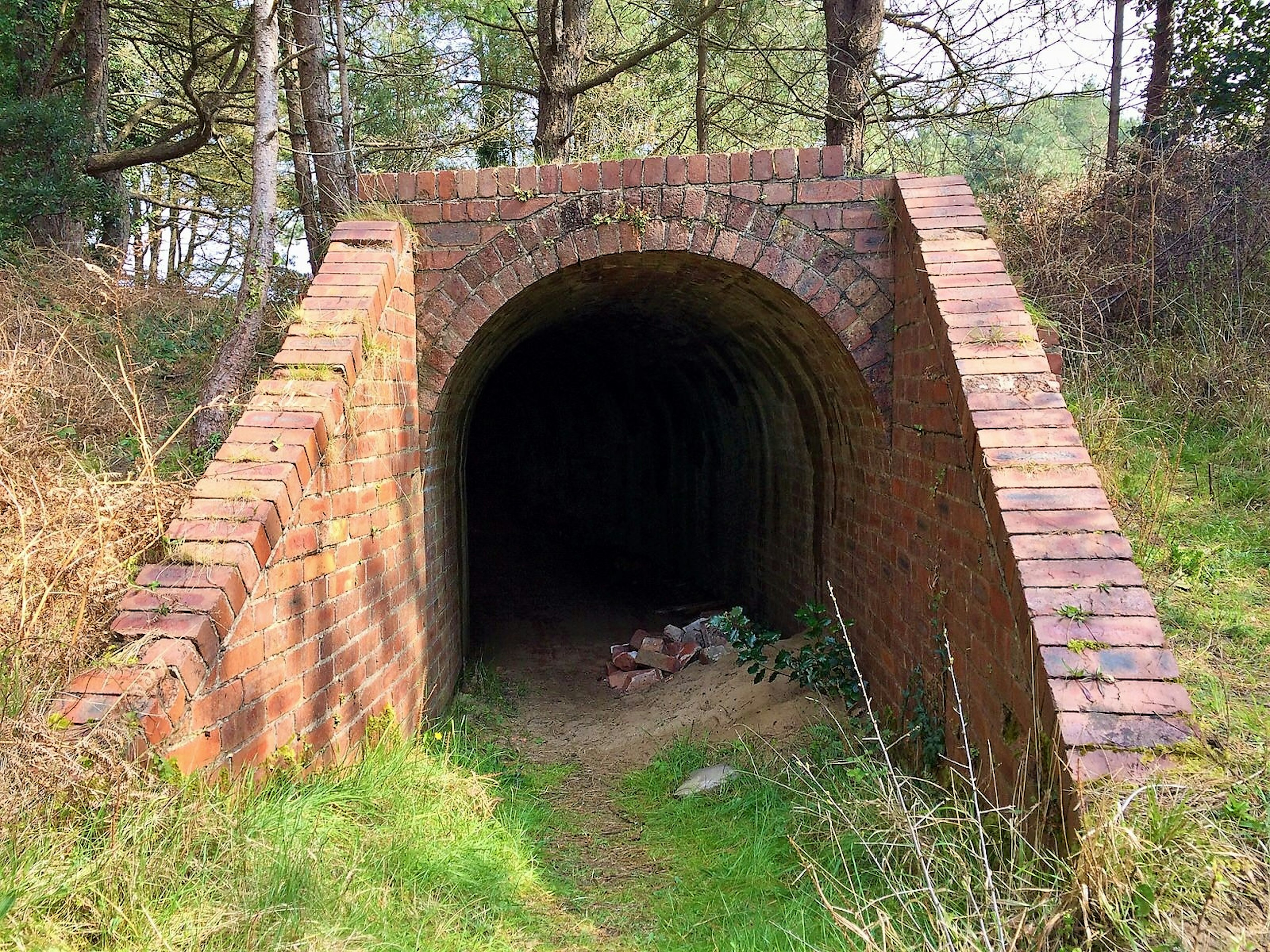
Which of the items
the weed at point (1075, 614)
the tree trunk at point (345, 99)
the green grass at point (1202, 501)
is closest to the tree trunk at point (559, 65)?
Answer: the tree trunk at point (345, 99)

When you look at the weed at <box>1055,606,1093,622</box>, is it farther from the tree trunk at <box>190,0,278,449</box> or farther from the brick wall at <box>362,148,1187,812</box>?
the tree trunk at <box>190,0,278,449</box>

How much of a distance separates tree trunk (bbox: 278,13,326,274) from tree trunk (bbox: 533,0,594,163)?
8.29 ft

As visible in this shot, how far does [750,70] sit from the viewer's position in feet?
34.6

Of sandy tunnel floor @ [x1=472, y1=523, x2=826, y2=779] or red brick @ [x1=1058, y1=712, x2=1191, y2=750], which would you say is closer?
red brick @ [x1=1058, y1=712, x2=1191, y2=750]

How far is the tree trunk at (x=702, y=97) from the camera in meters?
10.9

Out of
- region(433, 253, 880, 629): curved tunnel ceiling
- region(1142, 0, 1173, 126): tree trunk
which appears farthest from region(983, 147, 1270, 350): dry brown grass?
region(433, 253, 880, 629): curved tunnel ceiling

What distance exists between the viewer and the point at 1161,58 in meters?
9.40

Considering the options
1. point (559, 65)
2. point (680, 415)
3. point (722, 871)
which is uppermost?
point (559, 65)

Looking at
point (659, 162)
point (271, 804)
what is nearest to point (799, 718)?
point (271, 804)

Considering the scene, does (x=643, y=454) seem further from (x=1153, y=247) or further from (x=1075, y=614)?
(x=1075, y=614)

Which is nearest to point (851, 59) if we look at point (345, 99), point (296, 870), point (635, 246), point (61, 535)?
point (635, 246)

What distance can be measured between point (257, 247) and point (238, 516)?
12.3ft

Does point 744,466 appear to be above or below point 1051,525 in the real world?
below

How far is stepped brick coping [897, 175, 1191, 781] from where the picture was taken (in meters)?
2.56
